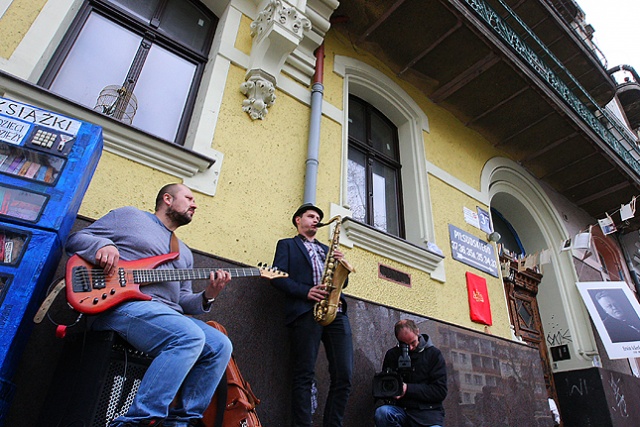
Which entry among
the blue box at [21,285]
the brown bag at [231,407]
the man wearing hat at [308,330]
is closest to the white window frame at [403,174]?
the man wearing hat at [308,330]

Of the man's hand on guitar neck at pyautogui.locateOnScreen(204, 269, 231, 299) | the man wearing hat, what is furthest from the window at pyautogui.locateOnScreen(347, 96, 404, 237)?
the man's hand on guitar neck at pyautogui.locateOnScreen(204, 269, 231, 299)

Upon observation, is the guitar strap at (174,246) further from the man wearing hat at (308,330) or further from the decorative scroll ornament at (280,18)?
the decorative scroll ornament at (280,18)

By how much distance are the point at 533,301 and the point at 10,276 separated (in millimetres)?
8423

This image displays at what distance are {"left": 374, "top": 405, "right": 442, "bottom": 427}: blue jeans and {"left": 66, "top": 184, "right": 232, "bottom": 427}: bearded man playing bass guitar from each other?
180cm

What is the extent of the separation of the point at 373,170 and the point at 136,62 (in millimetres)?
3417

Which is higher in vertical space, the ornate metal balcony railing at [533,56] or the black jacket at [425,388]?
the ornate metal balcony railing at [533,56]

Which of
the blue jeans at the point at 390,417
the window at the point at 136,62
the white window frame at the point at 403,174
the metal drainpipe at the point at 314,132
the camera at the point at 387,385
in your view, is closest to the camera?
the blue jeans at the point at 390,417

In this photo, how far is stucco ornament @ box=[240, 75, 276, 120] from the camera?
4395mm

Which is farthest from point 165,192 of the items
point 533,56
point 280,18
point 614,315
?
point 614,315

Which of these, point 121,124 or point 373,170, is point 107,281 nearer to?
point 121,124

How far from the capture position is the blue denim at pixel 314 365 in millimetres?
2865

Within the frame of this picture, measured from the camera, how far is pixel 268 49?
15.0 ft

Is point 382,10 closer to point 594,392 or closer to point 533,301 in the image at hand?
point 533,301

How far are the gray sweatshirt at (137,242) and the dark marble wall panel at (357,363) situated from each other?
644 mm
